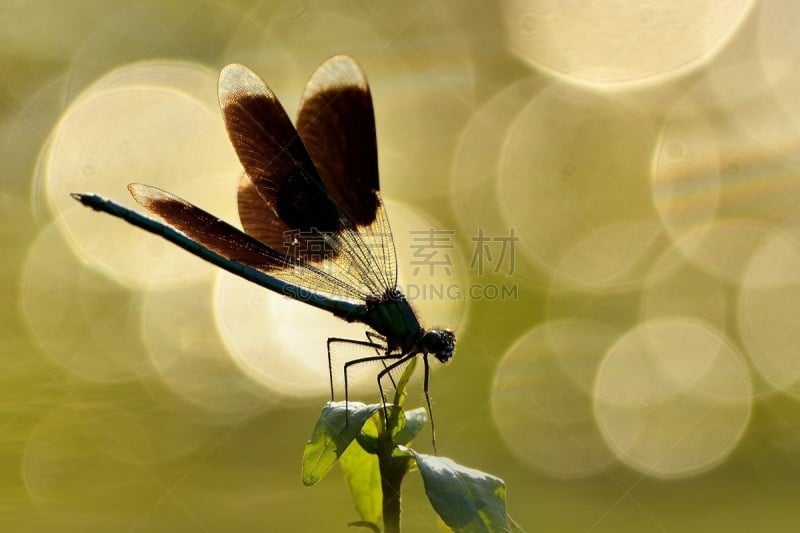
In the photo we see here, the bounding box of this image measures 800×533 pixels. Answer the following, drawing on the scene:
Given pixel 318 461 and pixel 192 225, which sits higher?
pixel 192 225

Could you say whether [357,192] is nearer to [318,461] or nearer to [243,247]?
[243,247]

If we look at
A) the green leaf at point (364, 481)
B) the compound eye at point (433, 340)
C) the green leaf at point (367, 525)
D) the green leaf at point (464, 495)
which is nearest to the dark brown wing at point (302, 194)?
the compound eye at point (433, 340)

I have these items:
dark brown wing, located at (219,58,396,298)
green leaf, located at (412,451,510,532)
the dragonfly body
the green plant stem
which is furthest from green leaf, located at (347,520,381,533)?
dark brown wing, located at (219,58,396,298)

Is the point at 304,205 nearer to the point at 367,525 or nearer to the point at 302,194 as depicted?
the point at 302,194

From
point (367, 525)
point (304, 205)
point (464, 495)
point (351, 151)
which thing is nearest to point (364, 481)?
point (367, 525)

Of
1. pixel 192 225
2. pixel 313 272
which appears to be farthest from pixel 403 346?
pixel 192 225

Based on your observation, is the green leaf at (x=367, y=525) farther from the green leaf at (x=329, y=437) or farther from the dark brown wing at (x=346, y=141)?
the dark brown wing at (x=346, y=141)

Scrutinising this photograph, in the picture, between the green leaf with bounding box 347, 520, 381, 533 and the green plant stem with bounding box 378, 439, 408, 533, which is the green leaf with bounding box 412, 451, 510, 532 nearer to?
the green plant stem with bounding box 378, 439, 408, 533
